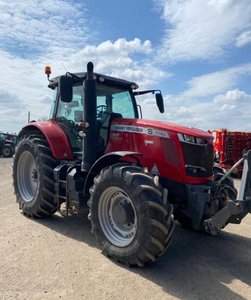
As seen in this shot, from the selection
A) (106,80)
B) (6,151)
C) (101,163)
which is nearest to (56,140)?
(106,80)

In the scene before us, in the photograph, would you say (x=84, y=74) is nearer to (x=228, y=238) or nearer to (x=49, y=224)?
(x=49, y=224)

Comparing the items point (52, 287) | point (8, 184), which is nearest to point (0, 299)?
point (52, 287)

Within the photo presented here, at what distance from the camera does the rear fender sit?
6.59 m

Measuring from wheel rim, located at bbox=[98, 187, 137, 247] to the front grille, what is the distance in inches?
39.1

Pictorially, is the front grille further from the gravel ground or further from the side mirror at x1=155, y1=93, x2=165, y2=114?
the side mirror at x1=155, y1=93, x2=165, y2=114

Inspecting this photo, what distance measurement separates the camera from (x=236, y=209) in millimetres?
4473

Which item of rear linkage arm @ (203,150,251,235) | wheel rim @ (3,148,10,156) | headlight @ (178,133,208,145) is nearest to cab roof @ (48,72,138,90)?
headlight @ (178,133,208,145)

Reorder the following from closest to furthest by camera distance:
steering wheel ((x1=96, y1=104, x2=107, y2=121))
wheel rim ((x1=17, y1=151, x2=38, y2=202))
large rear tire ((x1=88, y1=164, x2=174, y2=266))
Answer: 1. large rear tire ((x1=88, y1=164, x2=174, y2=266))
2. steering wheel ((x1=96, y1=104, x2=107, y2=121))
3. wheel rim ((x1=17, y1=151, x2=38, y2=202))

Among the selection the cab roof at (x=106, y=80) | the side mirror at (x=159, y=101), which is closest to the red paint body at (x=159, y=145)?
the cab roof at (x=106, y=80)

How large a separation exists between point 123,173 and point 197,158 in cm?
119

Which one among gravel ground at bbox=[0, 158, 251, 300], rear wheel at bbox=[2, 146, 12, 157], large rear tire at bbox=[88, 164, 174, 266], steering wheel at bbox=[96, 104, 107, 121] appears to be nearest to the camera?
gravel ground at bbox=[0, 158, 251, 300]

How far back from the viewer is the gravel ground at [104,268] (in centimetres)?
397

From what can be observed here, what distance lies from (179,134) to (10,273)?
282 cm

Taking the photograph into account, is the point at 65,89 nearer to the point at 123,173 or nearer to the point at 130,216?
the point at 123,173
